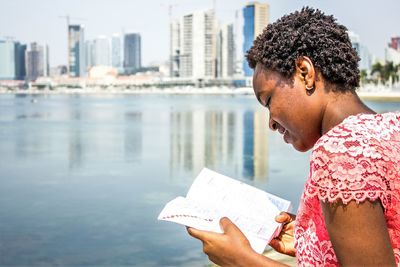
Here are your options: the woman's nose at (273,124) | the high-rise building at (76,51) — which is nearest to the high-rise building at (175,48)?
the high-rise building at (76,51)

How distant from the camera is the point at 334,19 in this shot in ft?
3.72

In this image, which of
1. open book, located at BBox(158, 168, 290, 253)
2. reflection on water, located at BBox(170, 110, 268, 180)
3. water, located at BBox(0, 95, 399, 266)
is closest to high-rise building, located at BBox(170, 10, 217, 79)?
reflection on water, located at BBox(170, 110, 268, 180)

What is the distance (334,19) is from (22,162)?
10571 mm

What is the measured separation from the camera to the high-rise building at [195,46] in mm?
125188

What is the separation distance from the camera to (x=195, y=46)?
12694 cm

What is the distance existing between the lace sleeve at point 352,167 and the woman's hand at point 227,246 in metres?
0.23

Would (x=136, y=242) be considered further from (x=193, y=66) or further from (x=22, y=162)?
(x=193, y=66)

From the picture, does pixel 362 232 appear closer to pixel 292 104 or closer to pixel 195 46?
pixel 292 104

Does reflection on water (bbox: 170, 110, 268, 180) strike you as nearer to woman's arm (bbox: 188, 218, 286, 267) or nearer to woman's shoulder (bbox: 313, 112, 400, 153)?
woman's arm (bbox: 188, 218, 286, 267)

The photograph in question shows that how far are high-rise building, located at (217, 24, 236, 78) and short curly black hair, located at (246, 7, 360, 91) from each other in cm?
12627

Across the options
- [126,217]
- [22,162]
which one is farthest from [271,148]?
[126,217]

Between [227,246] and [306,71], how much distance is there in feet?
1.21

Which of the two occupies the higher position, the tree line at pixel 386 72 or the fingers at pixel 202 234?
the tree line at pixel 386 72

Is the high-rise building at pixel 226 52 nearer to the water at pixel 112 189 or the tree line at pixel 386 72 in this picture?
the tree line at pixel 386 72
